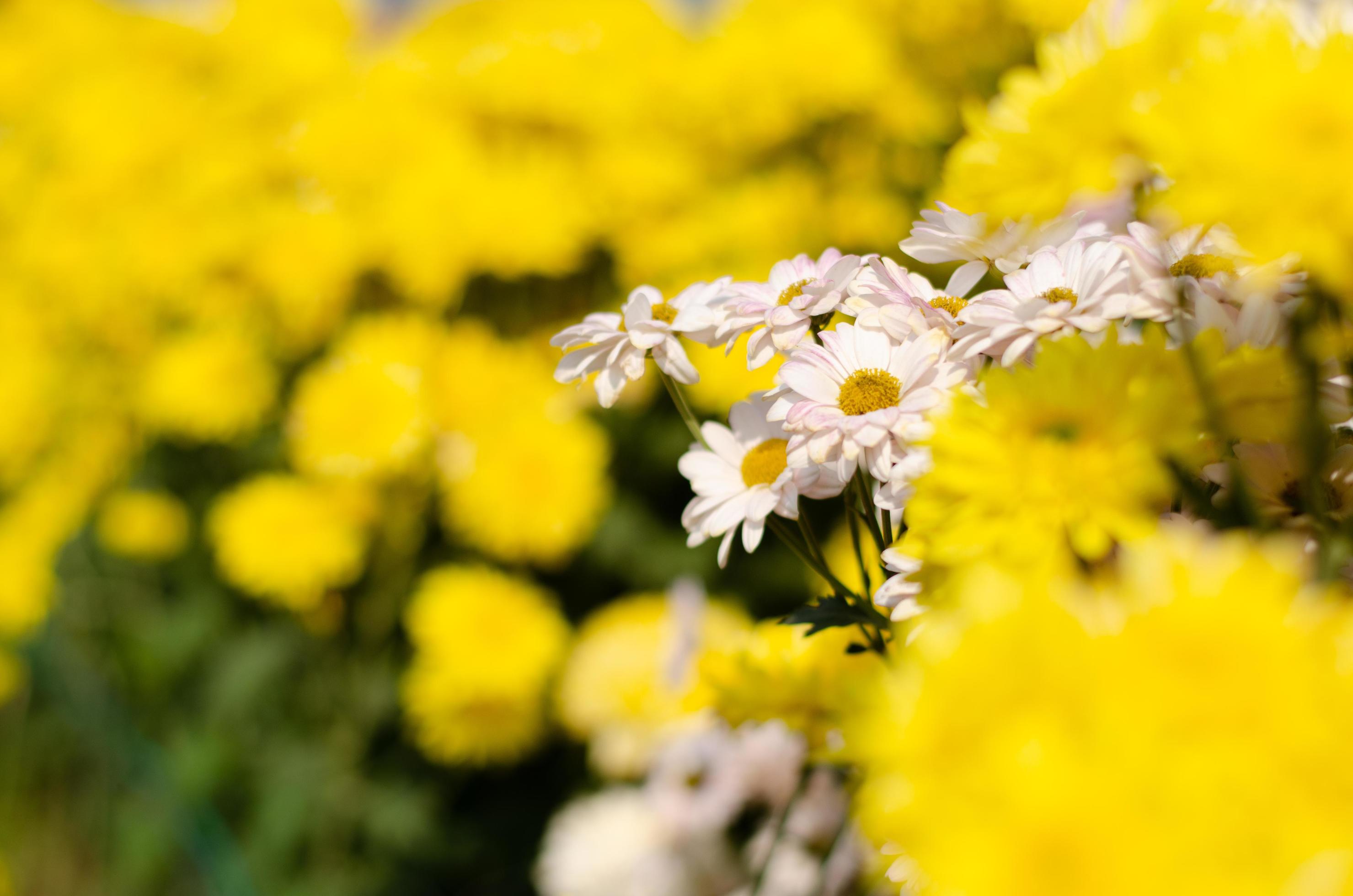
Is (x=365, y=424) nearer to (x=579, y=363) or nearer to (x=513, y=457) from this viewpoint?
(x=513, y=457)

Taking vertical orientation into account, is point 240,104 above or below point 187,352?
above

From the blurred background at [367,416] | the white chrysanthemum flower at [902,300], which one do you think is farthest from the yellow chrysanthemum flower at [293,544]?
the white chrysanthemum flower at [902,300]

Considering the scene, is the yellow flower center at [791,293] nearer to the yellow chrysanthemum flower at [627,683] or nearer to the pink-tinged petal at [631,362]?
the pink-tinged petal at [631,362]

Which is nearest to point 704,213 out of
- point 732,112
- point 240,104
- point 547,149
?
point 732,112

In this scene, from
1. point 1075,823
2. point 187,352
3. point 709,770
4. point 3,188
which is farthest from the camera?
point 3,188

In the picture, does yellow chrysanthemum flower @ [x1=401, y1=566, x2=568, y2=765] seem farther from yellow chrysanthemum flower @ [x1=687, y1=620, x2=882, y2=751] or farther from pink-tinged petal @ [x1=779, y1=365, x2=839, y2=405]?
pink-tinged petal @ [x1=779, y1=365, x2=839, y2=405]

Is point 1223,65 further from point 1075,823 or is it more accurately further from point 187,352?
point 187,352

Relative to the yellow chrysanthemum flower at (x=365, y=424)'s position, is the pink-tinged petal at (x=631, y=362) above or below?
above

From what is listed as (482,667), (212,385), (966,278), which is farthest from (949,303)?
(212,385)
